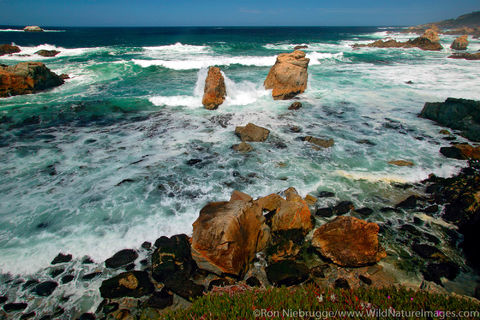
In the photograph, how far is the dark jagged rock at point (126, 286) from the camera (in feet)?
16.8

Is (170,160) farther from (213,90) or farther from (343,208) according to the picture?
(213,90)

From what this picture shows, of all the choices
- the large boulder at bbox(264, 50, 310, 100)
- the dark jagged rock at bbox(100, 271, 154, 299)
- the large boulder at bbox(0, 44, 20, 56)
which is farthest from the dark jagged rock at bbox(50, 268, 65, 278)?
the large boulder at bbox(0, 44, 20, 56)

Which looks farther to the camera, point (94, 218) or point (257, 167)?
point (257, 167)

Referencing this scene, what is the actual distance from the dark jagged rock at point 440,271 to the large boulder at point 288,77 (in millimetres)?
16005

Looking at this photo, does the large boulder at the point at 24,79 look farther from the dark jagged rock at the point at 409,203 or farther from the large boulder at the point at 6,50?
the large boulder at the point at 6,50

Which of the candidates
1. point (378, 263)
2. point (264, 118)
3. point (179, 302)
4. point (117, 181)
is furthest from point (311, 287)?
point (264, 118)

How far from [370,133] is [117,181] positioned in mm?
12415

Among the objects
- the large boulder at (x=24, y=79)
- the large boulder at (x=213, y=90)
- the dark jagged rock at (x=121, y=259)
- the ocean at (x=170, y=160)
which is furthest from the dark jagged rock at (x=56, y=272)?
the large boulder at (x=24, y=79)

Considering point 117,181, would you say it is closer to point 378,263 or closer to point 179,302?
point 179,302

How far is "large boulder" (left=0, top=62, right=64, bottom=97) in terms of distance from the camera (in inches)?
813

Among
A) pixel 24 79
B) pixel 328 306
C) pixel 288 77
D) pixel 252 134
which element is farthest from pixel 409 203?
pixel 24 79

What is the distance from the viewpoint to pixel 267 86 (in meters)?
21.5

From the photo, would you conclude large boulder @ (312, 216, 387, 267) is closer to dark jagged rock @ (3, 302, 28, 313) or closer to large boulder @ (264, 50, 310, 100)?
dark jagged rock @ (3, 302, 28, 313)

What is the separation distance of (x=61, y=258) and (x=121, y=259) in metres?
1.50
